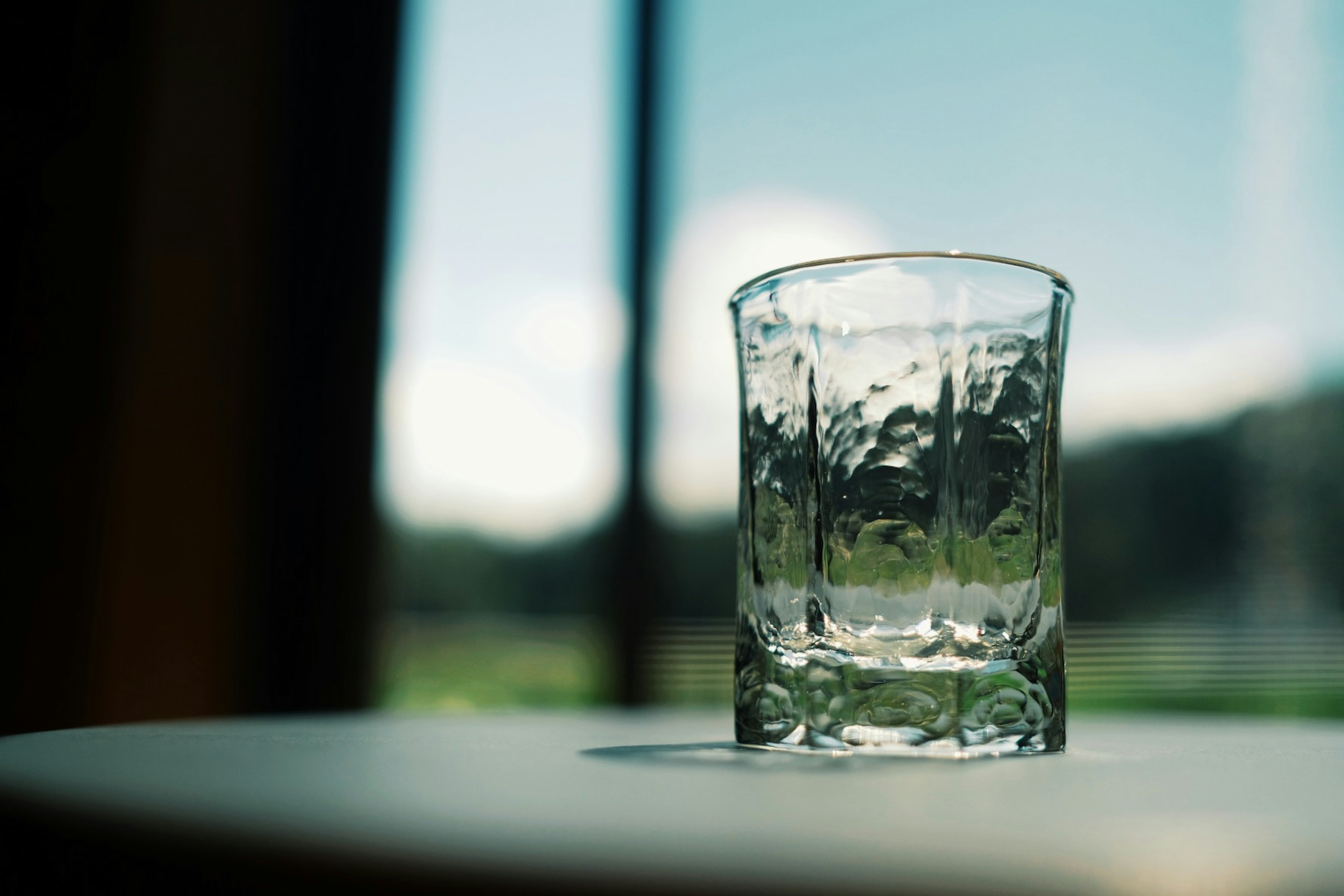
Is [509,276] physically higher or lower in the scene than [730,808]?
higher

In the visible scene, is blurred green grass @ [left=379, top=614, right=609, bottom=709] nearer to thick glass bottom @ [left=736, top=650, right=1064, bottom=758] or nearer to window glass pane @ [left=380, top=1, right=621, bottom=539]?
window glass pane @ [left=380, top=1, right=621, bottom=539]

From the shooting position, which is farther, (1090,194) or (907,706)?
(1090,194)

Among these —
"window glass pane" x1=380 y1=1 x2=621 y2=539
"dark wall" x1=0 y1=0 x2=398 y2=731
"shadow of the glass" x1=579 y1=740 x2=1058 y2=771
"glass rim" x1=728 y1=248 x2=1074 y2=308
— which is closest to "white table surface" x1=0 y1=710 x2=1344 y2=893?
"shadow of the glass" x1=579 y1=740 x2=1058 y2=771

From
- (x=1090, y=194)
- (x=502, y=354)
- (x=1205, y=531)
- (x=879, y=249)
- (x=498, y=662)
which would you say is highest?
(x=1090, y=194)

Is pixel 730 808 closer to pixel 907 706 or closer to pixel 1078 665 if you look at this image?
pixel 907 706

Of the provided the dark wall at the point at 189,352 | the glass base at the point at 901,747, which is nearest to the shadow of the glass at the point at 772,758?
the glass base at the point at 901,747

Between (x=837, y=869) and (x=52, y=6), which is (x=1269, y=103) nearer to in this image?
(x=52, y=6)

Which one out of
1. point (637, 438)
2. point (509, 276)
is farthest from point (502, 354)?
point (637, 438)

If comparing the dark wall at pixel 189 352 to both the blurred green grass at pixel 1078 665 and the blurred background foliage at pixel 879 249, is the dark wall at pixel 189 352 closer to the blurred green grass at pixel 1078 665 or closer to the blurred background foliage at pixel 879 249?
the blurred background foliage at pixel 879 249
